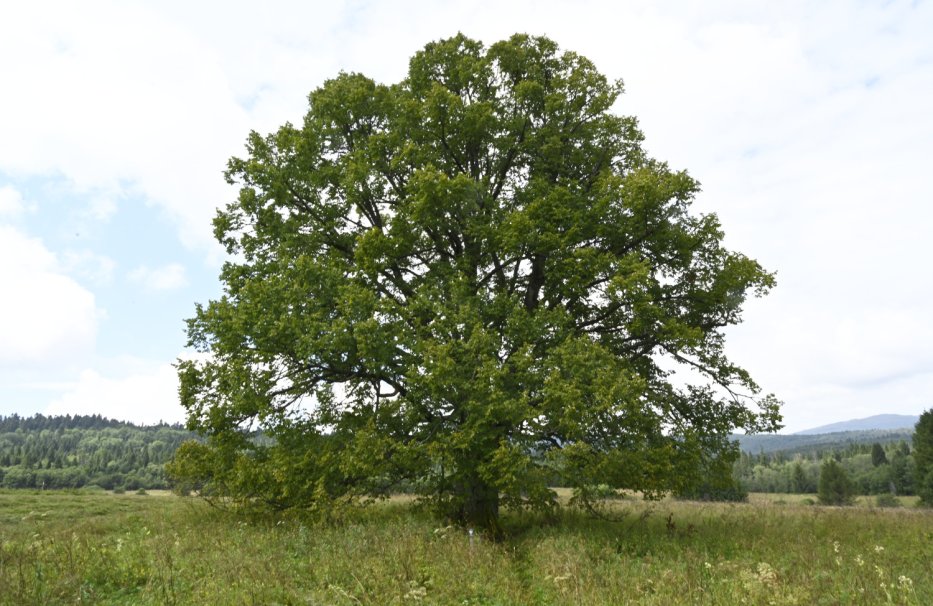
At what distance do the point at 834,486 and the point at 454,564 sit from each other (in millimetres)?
92908

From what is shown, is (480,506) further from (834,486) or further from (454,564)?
→ (834,486)

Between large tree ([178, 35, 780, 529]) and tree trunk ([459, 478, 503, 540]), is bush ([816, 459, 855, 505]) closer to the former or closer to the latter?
large tree ([178, 35, 780, 529])

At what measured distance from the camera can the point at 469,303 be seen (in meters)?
14.4

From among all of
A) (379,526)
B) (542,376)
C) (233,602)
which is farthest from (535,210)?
(233,602)

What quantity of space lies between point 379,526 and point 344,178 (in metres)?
10.1

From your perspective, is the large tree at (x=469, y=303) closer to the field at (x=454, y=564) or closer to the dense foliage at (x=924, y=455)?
the field at (x=454, y=564)

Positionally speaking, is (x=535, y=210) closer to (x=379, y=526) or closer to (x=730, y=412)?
(x=730, y=412)

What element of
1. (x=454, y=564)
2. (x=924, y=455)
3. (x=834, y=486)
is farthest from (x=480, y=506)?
(x=924, y=455)

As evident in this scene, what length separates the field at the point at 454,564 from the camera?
26.8 ft

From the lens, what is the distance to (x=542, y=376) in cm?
1333

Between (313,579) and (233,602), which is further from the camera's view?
(313,579)

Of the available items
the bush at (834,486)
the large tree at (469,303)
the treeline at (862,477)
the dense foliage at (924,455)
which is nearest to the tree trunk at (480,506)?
the large tree at (469,303)

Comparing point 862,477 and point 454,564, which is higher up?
point 454,564

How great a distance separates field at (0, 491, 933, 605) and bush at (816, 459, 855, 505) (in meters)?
79.1
